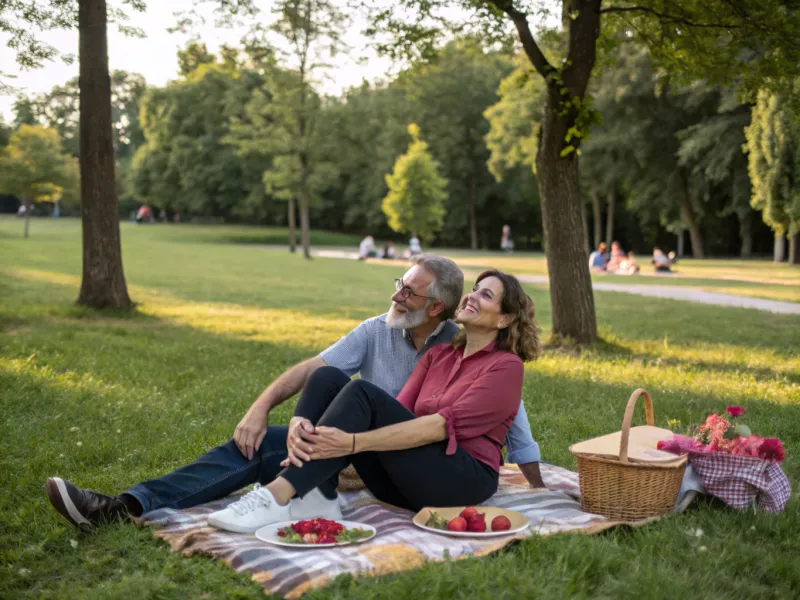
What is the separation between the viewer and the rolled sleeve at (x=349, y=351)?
209 inches

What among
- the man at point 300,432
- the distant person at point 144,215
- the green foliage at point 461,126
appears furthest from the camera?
the distant person at point 144,215

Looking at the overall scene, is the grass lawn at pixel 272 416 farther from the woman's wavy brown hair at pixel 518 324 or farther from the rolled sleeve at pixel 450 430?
the woman's wavy brown hair at pixel 518 324

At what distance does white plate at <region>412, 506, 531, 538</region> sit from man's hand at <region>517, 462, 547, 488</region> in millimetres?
680

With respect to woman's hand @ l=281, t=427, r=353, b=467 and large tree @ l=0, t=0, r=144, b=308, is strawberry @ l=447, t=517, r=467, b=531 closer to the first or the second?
woman's hand @ l=281, t=427, r=353, b=467

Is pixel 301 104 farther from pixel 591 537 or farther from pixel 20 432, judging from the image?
pixel 591 537

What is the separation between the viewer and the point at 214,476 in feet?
15.8

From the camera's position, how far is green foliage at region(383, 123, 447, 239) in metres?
51.3

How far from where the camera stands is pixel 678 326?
15.1m

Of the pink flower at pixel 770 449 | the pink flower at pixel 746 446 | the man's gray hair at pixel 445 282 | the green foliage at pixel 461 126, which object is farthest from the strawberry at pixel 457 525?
the green foliage at pixel 461 126

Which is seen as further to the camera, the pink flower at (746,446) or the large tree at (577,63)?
the large tree at (577,63)

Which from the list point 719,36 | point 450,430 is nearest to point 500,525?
point 450,430

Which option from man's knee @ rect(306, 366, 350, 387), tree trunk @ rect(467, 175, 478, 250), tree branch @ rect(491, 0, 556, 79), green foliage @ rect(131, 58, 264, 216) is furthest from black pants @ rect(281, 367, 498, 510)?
green foliage @ rect(131, 58, 264, 216)

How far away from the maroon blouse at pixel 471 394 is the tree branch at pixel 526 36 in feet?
22.7

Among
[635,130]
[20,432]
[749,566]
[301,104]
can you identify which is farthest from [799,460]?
[635,130]
